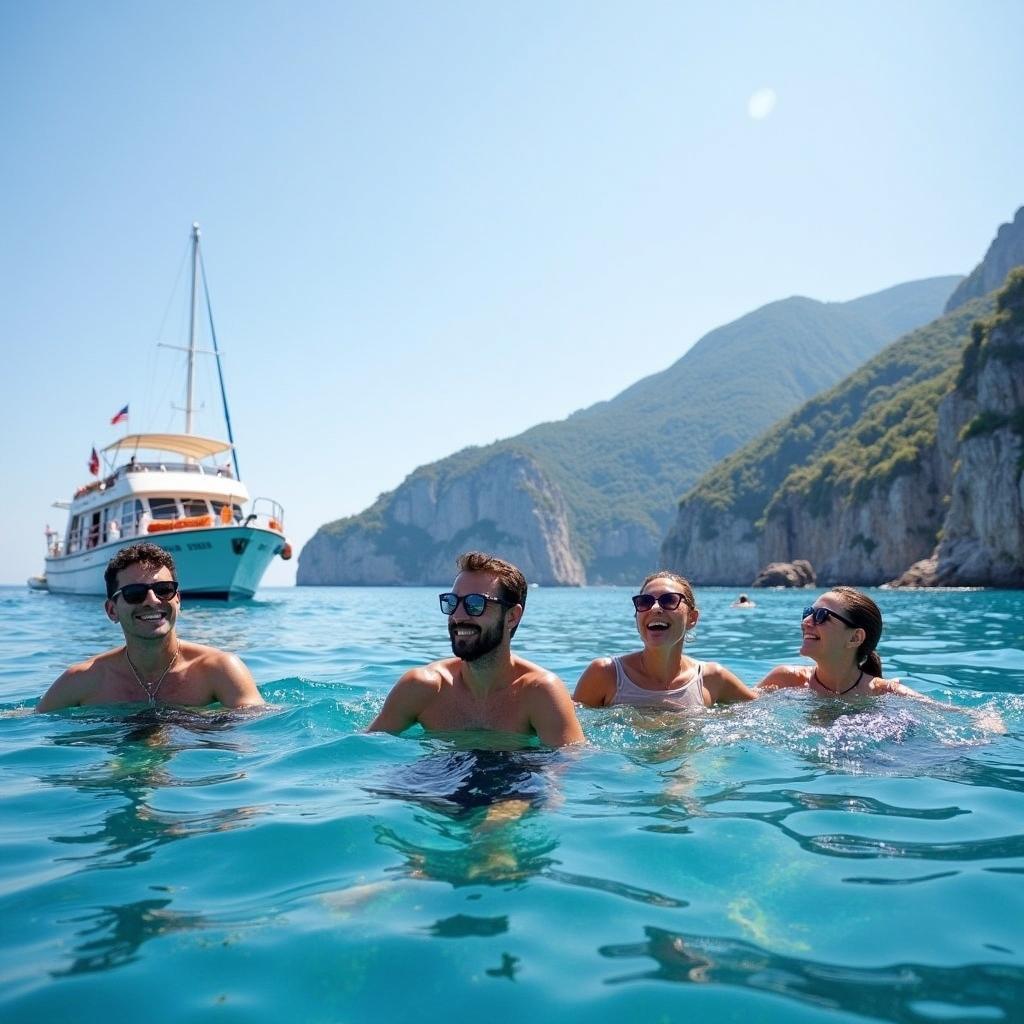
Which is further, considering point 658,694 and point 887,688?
point 887,688

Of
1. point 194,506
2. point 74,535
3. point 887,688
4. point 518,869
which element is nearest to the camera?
point 518,869

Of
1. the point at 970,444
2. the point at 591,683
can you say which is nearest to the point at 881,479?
the point at 970,444

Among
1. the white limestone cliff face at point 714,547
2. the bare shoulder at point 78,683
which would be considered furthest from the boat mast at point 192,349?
the white limestone cliff face at point 714,547

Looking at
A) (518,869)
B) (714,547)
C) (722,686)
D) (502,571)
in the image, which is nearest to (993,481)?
(722,686)

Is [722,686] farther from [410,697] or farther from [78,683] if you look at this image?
[78,683]

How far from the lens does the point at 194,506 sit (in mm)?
29844

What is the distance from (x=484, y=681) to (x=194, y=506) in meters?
27.4

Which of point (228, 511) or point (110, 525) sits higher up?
point (228, 511)

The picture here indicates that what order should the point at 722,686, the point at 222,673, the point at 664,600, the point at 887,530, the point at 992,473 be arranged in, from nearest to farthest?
the point at 664,600
the point at 222,673
the point at 722,686
the point at 992,473
the point at 887,530

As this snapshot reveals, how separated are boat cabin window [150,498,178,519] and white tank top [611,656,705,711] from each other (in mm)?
26024

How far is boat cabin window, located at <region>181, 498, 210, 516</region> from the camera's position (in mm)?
29562

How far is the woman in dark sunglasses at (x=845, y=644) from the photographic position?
6000mm

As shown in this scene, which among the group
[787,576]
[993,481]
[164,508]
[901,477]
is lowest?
[787,576]

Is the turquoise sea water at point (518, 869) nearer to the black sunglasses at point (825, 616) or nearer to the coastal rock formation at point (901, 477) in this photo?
the black sunglasses at point (825, 616)
